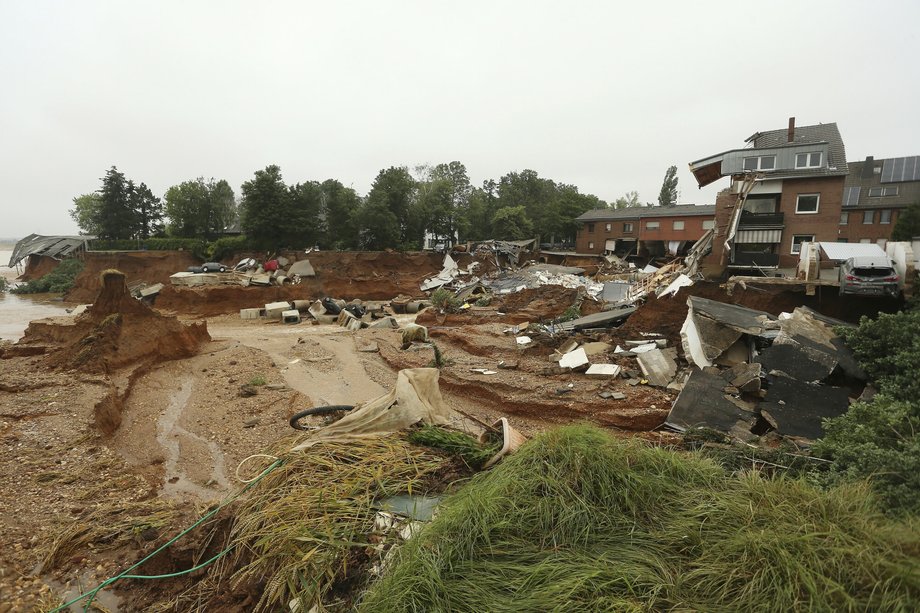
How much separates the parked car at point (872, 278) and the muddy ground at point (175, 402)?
1.18 metres

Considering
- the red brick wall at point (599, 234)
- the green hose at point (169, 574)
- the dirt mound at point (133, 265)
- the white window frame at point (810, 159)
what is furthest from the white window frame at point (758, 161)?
the dirt mound at point (133, 265)

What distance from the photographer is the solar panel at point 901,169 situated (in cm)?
3788

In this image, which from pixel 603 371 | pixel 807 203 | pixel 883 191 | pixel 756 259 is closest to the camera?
pixel 603 371

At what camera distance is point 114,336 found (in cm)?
1174

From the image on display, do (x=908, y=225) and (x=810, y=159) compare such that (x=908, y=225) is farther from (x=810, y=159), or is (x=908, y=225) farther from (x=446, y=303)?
(x=446, y=303)

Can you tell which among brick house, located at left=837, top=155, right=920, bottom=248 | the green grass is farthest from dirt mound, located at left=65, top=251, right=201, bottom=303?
brick house, located at left=837, top=155, right=920, bottom=248

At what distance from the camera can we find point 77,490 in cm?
580

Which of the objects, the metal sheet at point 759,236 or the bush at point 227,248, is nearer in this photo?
the metal sheet at point 759,236

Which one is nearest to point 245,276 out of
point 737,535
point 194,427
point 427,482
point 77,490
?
point 194,427

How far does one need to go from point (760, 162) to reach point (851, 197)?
21.3m

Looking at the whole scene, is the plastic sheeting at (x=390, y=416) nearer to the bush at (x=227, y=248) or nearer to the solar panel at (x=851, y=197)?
the bush at (x=227, y=248)

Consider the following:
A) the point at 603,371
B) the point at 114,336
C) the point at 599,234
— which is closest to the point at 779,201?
the point at 599,234

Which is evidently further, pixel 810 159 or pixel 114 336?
pixel 810 159

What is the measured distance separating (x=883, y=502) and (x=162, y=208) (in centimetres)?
5637
